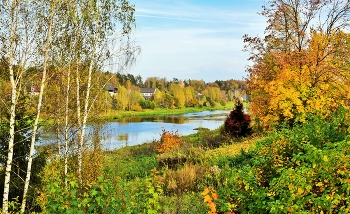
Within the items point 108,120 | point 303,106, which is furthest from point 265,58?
point 108,120

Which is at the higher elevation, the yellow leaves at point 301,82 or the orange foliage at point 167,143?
the yellow leaves at point 301,82

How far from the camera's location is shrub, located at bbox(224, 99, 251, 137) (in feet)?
63.0

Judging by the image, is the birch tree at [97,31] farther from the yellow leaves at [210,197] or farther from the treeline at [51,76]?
the yellow leaves at [210,197]

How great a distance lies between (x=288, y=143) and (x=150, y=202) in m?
2.58

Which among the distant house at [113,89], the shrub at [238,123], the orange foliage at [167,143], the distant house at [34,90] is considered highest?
the distant house at [113,89]

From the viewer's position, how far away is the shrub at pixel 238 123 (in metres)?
19.2

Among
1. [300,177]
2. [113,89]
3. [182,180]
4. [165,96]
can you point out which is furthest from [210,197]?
[165,96]

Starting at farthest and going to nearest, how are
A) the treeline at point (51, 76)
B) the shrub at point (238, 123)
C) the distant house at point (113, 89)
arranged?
the shrub at point (238, 123), the distant house at point (113, 89), the treeline at point (51, 76)

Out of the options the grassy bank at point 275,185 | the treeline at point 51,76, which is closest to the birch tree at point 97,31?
the treeline at point 51,76

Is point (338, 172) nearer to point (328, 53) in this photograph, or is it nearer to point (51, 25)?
point (51, 25)

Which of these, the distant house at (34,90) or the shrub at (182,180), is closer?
the shrub at (182,180)

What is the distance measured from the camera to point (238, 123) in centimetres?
1917

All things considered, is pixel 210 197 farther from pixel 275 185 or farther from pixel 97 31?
pixel 97 31

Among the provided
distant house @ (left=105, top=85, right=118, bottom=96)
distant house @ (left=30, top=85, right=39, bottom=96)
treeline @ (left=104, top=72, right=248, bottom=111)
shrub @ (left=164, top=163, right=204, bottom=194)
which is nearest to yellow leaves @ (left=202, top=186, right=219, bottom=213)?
shrub @ (left=164, top=163, right=204, bottom=194)
